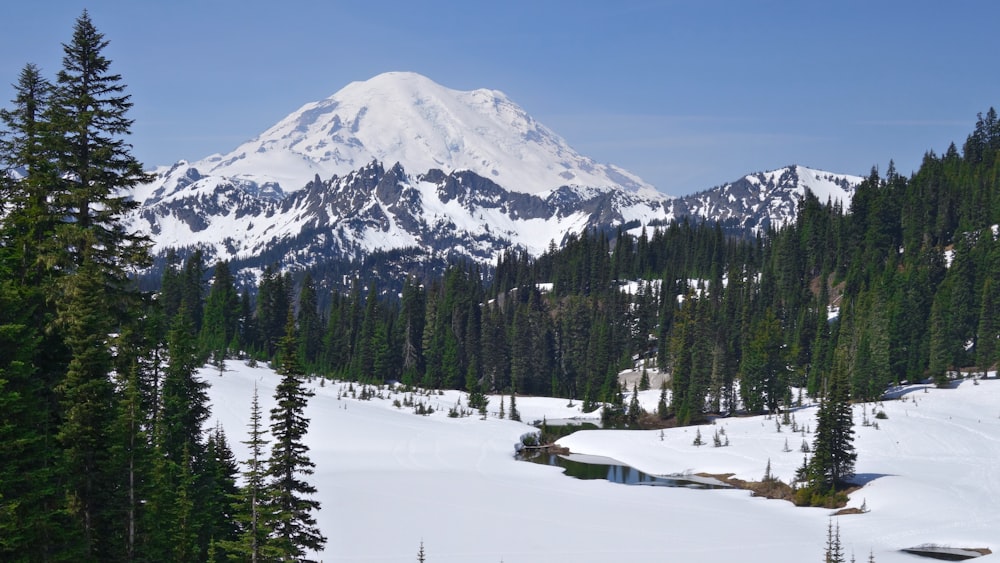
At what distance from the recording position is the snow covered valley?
129ft

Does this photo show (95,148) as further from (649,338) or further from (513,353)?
(649,338)

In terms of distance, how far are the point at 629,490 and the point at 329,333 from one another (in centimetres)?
7994

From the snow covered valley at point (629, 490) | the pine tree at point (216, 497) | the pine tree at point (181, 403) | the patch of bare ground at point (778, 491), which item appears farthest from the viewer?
the patch of bare ground at point (778, 491)

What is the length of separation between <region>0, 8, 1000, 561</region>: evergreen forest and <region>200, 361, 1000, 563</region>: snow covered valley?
5061 mm

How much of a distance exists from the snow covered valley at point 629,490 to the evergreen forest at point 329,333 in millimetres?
5061

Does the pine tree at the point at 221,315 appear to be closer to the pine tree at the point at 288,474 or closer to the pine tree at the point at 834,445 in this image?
the pine tree at the point at 834,445

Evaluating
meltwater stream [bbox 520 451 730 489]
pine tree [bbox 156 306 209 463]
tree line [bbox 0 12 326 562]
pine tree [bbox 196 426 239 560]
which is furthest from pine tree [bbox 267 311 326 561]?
meltwater stream [bbox 520 451 730 489]

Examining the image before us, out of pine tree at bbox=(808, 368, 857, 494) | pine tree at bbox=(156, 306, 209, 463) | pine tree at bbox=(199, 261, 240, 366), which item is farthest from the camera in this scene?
pine tree at bbox=(199, 261, 240, 366)

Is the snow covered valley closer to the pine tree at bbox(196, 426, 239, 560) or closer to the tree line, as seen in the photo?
the pine tree at bbox(196, 426, 239, 560)

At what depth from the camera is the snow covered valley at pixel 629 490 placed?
129ft

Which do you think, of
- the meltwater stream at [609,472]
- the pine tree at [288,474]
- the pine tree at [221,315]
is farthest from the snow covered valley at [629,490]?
the pine tree at [288,474]

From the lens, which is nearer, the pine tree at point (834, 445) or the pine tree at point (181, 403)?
the pine tree at point (181, 403)

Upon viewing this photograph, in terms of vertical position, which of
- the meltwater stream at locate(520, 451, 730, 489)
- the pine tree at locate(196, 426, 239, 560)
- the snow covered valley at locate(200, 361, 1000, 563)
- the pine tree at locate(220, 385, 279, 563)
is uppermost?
the pine tree at locate(220, 385, 279, 563)

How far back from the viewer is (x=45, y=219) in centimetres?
2442
